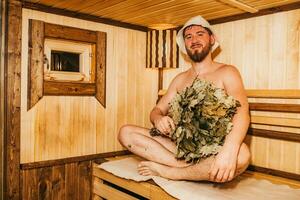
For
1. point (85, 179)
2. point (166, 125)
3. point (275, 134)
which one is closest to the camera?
point (166, 125)

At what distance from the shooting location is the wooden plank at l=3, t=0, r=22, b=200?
2730 millimetres

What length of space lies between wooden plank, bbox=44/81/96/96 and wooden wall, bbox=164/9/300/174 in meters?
1.55

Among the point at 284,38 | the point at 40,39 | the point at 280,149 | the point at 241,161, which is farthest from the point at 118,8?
the point at 280,149

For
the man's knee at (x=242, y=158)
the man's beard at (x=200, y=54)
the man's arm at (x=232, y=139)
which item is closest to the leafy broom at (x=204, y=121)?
the man's arm at (x=232, y=139)

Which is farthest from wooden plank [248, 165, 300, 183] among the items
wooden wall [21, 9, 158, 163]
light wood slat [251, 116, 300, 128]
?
wooden wall [21, 9, 158, 163]

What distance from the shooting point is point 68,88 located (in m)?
3.11

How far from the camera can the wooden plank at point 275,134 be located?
2663mm

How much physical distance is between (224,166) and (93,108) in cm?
169

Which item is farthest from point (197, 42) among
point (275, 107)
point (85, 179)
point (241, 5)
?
point (85, 179)

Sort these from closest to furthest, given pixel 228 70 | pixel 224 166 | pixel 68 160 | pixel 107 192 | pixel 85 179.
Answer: pixel 224 166
pixel 228 70
pixel 107 192
pixel 68 160
pixel 85 179

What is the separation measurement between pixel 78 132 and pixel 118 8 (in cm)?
137

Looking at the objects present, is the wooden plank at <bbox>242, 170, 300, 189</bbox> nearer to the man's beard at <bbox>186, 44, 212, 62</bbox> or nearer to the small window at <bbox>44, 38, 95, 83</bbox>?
the man's beard at <bbox>186, 44, 212, 62</bbox>

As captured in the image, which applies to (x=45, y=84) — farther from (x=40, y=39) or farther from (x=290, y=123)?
(x=290, y=123)

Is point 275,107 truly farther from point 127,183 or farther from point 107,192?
point 107,192
